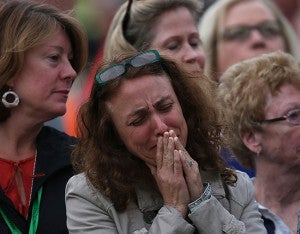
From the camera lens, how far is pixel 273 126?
4656 millimetres

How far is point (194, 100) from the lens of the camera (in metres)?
4.03

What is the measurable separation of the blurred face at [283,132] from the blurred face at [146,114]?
3.10 ft

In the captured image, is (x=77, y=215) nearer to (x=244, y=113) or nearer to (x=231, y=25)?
(x=244, y=113)

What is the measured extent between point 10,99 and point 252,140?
49.7 inches

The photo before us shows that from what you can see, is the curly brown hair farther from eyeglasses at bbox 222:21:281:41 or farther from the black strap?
eyeglasses at bbox 222:21:281:41

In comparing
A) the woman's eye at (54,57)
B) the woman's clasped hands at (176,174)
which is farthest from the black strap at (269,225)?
the woman's eye at (54,57)

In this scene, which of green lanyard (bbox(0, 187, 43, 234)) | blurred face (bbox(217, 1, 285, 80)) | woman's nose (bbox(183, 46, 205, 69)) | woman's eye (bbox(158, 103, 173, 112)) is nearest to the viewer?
woman's eye (bbox(158, 103, 173, 112))

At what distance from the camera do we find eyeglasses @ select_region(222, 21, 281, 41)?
20.9 feet

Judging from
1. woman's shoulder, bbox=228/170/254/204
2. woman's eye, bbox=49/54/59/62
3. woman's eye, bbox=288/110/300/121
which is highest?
woman's eye, bbox=49/54/59/62

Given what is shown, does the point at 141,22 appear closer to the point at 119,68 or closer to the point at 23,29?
the point at 23,29

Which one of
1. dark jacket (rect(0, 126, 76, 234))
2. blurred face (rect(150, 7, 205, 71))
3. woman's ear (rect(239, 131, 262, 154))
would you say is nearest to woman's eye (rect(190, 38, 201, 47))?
blurred face (rect(150, 7, 205, 71))

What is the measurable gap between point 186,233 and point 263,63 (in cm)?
141

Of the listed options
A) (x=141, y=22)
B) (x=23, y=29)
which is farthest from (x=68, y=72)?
(x=141, y=22)

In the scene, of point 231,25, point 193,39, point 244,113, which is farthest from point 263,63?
point 231,25
